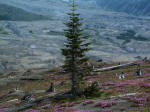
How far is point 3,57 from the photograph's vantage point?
197875 mm

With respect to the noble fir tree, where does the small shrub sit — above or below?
below

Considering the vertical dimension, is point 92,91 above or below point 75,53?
below

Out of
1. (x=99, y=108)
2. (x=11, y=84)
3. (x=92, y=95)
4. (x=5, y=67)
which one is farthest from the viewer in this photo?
(x=5, y=67)

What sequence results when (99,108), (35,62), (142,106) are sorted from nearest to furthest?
(142,106)
(99,108)
(35,62)

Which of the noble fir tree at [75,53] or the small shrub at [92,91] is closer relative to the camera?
the small shrub at [92,91]

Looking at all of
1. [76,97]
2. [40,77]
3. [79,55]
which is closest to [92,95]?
[76,97]

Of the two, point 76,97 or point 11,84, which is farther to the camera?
point 11,84

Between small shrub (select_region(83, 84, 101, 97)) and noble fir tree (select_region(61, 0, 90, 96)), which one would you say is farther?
noble fir tree (select_region(61, 0, 90, 96))

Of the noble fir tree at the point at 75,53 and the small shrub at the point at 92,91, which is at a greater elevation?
the noble fir tree at the point at 75,53

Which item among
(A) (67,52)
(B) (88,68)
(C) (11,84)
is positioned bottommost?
(C) (11,84)

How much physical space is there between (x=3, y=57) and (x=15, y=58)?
348 inches

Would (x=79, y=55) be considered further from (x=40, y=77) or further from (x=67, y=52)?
(x=40, y=77)

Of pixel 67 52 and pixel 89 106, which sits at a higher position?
pixel 67 52

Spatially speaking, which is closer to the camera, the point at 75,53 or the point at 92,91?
the point at 92,91
